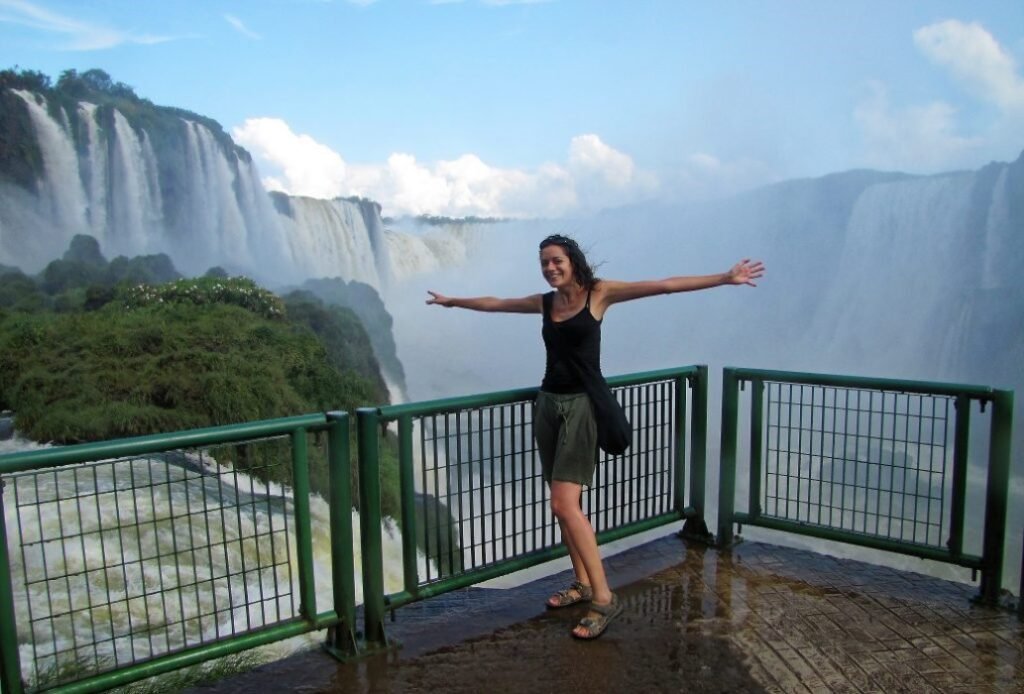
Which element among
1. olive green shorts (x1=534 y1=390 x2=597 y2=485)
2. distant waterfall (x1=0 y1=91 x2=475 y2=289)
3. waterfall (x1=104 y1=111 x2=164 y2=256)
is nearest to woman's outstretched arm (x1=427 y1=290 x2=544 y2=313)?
olive green shorts (x1=534 y1=390 x2=597 y2=485)

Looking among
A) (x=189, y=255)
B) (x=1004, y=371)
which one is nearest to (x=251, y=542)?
(x=189, y=255)

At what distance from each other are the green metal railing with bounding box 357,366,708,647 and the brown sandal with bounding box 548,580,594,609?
0.78 feet

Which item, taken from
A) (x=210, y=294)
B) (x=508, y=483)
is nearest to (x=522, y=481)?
(x=508, y=483)

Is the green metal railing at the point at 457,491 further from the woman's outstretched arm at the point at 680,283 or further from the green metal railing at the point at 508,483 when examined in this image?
the woman's outstretched arm at the point at 680,283

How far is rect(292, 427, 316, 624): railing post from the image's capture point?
3385 mm

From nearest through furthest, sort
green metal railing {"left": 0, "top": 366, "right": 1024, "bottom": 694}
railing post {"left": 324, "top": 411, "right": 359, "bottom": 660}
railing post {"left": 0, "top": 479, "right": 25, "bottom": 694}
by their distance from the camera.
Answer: railing post {"left": 0, "top": 479, "right": 25, "bottom": 694} < green metal railing {"left": 0, "top": 366, "right": 1024, "bottom": 694} < railing post {"left": 324, "top": 411, "right": 359, "bottom": 660}

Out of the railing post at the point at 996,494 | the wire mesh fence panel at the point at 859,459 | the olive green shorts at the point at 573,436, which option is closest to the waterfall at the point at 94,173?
the wire mesh fence panel at the point at 859,459

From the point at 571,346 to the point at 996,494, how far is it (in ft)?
7.89

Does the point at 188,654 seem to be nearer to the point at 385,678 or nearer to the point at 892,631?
the point at 385,678

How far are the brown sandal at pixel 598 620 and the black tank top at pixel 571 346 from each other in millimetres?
1070

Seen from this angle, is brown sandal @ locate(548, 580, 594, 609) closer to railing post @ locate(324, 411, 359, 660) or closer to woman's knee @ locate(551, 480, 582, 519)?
woman's knee @ locate(551, 480, 582, 519)

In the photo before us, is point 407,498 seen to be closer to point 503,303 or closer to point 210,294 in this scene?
point 503,303

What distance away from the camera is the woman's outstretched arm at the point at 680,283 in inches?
138

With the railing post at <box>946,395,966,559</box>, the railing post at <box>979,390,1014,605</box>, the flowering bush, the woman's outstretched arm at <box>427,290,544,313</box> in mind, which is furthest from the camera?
the flowering bush
